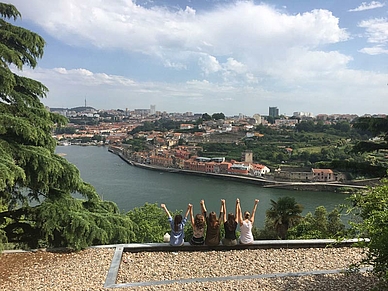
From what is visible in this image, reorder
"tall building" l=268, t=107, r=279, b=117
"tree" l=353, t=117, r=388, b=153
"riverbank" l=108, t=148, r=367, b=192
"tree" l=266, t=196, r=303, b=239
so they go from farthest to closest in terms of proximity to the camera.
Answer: "tall building" l=268, t=107, r=279, b=117
"riverbank" l=108, t=148, r=367, b=192
"tree" l=266, t=196, r=303, b=239
"tree" l=353, t=117, r=388, b=153

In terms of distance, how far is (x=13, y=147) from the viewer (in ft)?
9.73

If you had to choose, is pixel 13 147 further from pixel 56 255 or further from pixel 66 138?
pixel 66 138

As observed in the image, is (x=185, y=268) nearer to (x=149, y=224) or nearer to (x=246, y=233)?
(x=246, y=233)

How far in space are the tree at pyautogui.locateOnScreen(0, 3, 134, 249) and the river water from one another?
11.0 metres

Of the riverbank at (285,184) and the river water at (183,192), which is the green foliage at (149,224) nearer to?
the river water at (183,192)

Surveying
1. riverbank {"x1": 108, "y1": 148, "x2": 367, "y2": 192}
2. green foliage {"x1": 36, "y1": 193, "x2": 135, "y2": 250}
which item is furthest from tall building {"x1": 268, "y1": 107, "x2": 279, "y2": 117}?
green foliage {"x1": 36, "y1": 193, "x2": 135, "y2": 250}

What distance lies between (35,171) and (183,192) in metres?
19.4

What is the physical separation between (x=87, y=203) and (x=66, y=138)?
213 feet

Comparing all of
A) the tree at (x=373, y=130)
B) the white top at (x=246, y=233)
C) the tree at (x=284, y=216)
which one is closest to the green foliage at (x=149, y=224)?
the white top at (x=246, y=233)

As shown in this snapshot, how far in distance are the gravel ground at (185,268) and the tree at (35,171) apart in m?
0.26

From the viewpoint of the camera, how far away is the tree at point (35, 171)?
9.81 ft

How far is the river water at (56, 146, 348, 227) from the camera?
18.2 meters

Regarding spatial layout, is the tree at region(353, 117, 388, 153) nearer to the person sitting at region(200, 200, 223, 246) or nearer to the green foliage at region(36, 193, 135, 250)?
the person sitting at region(200, 200, 223, 246)

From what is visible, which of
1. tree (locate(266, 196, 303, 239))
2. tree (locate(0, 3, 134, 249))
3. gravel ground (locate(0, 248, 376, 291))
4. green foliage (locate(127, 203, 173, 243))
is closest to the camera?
gravel ground (locate(0, 248, 376, 291))
